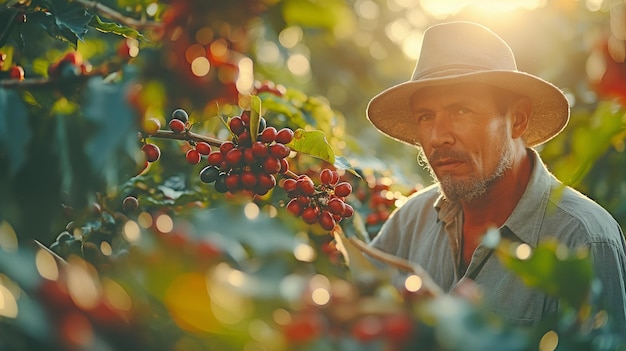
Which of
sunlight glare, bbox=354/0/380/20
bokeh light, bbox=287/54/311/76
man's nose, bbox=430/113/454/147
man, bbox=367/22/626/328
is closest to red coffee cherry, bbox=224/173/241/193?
man, bbox=367/22/626/328

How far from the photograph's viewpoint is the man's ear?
2584 mm

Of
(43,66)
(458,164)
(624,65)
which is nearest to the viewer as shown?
(624,65)

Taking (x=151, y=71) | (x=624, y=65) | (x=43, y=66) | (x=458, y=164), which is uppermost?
(x=624, y=65)

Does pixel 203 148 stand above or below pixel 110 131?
below

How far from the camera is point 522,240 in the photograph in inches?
90.2

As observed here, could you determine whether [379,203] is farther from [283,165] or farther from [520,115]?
[283,165]

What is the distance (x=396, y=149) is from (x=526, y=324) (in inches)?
220

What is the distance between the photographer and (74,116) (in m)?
0.92

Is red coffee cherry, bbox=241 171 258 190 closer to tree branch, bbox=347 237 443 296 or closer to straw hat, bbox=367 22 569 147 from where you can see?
tree branch, bbox=347 237 443 296

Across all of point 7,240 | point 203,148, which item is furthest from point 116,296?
point 203,148

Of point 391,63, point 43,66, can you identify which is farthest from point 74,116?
point 391,63

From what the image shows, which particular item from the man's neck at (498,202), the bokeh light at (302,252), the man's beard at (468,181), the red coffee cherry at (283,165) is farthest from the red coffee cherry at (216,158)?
the man's neck at (498,202)

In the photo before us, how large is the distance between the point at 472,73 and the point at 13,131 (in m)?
1.69

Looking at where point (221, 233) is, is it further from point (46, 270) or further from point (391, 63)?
point (391, 63)
